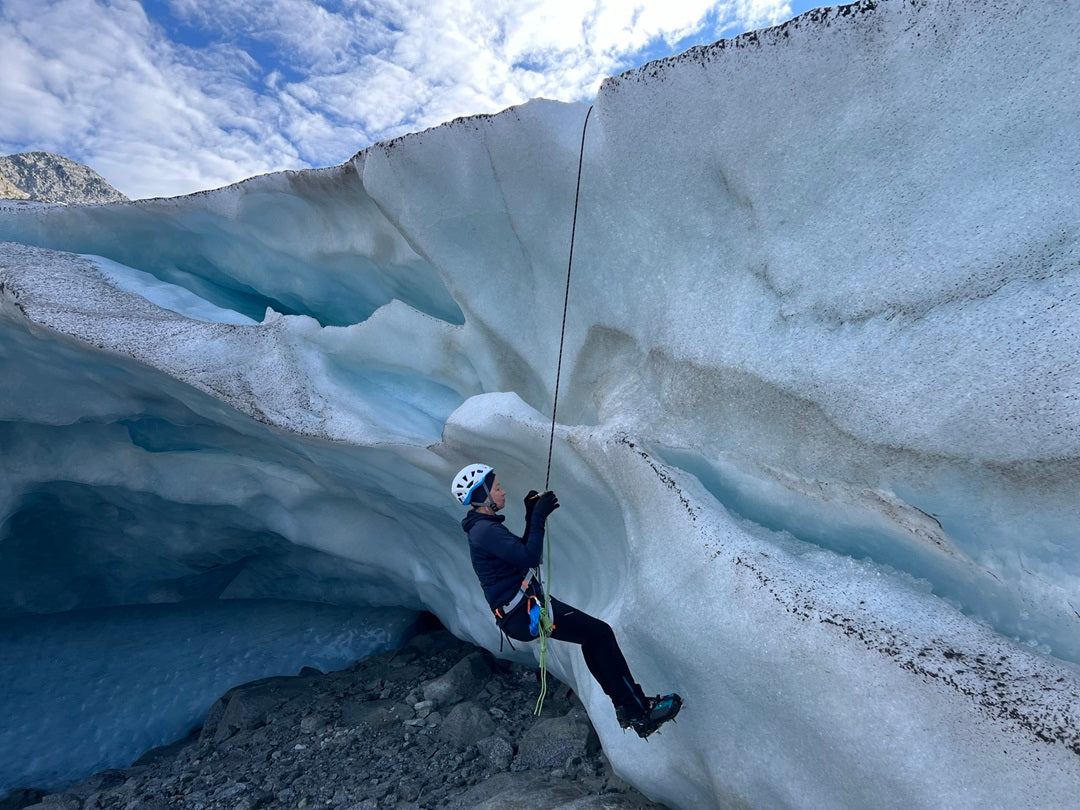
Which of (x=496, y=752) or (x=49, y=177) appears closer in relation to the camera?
(x=496, y=752)

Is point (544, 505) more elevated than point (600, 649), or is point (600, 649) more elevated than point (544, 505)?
point (544, 505)

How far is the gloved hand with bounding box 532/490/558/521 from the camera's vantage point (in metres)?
3.28

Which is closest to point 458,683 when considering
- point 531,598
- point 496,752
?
point 496,752

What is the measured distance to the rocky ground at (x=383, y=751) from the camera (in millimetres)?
3672

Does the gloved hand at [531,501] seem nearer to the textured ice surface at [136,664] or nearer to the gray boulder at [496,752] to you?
the gray boulder at [496,752]

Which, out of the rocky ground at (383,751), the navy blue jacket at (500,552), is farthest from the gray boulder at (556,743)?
the navy blue jacket at (500,552)

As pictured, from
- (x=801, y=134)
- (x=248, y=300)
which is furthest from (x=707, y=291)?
(x=248, y=300)

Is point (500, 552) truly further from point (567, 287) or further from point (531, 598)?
point (567, 287)

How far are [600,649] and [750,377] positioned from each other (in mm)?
1328

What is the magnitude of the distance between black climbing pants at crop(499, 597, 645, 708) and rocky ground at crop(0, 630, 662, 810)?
54 centimetres

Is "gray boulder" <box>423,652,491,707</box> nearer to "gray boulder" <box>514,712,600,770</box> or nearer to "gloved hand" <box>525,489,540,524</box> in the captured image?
"gray boulder" <box>514,712,600,770</box>

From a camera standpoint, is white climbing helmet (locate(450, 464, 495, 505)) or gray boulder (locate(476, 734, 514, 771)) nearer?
Answer: white climbing helmet (locate(450, 464, 495, 505))

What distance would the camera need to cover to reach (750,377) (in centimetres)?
318

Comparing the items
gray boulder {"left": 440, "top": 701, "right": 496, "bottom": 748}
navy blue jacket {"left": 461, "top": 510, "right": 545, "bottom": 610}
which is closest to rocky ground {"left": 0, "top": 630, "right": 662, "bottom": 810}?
gray boulder {"left": 440, "top": 701, "right": 496, "bottom": 748}
